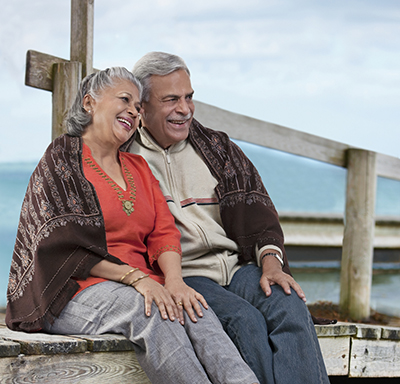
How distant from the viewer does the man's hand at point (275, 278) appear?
209 cm

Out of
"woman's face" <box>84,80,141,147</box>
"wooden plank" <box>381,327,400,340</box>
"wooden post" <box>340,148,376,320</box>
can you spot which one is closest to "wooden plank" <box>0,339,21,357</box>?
"woman's face" <box>84,80,141,147</box>

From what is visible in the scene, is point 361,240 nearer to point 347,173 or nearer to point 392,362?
point 347,173

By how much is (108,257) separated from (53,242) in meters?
0.20

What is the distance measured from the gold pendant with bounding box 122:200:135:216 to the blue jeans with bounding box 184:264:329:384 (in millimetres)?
417

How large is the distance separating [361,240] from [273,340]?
2.62 meters

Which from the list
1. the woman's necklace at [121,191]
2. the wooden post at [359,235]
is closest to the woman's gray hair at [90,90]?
the woman's necklace at [121,191]

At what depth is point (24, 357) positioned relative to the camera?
171 cm

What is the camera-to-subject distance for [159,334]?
175 centimetres

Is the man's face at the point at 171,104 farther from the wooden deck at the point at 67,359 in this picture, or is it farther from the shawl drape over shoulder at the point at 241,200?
the wooden deck at the point at 67,359

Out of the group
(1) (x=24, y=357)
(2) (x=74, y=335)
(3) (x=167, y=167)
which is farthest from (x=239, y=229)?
(1) (x=24, y=357)

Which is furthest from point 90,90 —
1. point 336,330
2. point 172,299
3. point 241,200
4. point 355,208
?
point 355,208

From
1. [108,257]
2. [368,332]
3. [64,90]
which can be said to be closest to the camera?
[108,257]

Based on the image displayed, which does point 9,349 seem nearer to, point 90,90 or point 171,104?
point 90,90

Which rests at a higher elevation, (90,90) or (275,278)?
(90,90)
